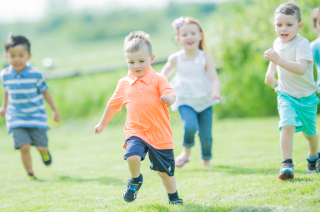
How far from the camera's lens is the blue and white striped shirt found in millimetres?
4980

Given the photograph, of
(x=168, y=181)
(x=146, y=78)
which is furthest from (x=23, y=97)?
(x=168, y=181)

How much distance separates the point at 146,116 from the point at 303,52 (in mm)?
1592

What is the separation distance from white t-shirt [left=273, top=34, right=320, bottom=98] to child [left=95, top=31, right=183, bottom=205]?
1.29m

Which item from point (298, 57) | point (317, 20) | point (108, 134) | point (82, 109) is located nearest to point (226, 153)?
point (317, 20)

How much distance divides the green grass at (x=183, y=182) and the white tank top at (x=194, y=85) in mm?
854

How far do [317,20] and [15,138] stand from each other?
4.07 m

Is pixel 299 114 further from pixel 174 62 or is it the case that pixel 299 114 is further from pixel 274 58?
pixel 174 62

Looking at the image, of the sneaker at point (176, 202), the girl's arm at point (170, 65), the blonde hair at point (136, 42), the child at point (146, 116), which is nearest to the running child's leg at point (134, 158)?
the child at point (146, 116)

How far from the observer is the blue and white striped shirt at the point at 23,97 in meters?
4.98

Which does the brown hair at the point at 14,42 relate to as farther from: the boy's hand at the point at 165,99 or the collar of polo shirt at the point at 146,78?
the boy's hand at the point at 165,99

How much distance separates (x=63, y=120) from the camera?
1191 cm

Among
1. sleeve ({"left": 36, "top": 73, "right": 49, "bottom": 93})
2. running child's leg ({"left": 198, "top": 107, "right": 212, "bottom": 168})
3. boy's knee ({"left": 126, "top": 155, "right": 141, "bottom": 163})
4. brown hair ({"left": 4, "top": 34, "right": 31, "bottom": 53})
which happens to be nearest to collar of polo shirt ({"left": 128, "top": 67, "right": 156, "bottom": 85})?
boy's knee ({"left": 126, "top": 155, "right": 141, "bottom": 163})

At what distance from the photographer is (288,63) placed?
3.30 metres

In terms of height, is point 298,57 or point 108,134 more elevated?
point 298,57
